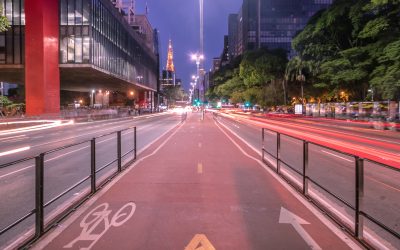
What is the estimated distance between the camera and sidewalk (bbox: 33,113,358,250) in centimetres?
618

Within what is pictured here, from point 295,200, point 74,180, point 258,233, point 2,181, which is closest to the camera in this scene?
point 2,181

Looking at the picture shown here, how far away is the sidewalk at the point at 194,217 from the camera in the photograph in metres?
6.18

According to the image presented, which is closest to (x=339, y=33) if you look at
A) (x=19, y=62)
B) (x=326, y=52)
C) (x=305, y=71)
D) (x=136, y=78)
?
(x=326, y=52)

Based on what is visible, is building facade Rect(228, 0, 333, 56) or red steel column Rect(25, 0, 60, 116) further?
building facade Rect(228, 0, 333, 56)

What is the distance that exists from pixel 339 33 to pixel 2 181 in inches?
2293

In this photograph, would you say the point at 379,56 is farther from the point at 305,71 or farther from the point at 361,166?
the point at 361,166

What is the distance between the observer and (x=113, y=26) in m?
71.5

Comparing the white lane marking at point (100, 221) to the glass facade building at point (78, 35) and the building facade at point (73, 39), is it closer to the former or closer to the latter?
the building facade at point (73, 39)

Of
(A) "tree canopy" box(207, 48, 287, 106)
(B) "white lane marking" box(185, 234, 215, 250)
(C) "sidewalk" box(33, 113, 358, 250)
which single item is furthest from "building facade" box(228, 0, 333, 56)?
(B) "white lane marking" box(185, 234, 215, 250)

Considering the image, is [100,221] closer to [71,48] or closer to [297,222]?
[297,222]

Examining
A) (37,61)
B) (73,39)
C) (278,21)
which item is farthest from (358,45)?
(278,21)

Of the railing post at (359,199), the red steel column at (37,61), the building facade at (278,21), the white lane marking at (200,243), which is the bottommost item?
the white lane marking at (200,243)

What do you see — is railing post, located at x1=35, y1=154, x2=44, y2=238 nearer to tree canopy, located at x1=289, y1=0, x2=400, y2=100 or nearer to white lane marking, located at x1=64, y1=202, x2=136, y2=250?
white lane marking, located at x1=64, y1=202, x2=136, y2=250

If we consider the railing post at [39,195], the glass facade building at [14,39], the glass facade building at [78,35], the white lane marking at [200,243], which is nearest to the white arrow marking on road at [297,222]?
the white lane marking at [200,243]
